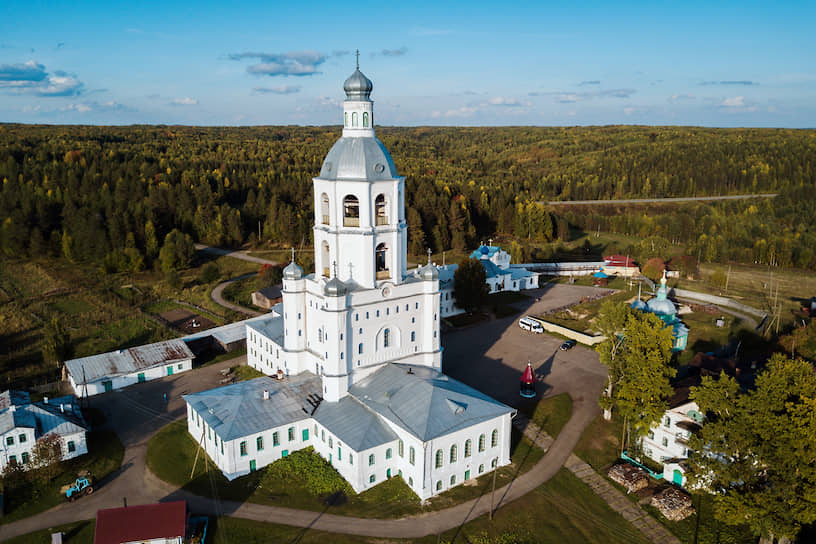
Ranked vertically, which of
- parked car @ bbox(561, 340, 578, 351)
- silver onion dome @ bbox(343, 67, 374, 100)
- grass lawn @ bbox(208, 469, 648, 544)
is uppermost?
silver onion dome @ bbox(343, 67, 374, 100)

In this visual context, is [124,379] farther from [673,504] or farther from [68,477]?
[673,504]

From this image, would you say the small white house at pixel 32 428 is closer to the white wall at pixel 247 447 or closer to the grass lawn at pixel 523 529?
the white wall at pixel 247 447

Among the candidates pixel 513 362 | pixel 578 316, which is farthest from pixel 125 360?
pixel 578 316

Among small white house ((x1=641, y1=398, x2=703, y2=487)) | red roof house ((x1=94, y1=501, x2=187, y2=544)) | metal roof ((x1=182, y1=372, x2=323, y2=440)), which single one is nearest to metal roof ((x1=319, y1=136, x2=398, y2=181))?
metal roof ((x1=182, y1=372, x2=323, y2=440))

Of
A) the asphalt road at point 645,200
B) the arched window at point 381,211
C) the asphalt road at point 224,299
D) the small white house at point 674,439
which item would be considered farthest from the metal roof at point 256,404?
the asphalt road at point 645,200

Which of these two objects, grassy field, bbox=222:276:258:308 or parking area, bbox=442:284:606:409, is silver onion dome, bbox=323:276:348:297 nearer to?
parking area, bbox=442:284:606:409

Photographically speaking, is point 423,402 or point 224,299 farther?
point 224,299
